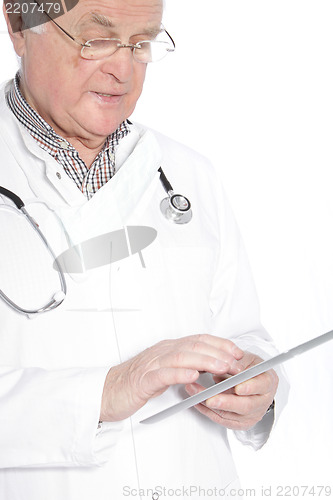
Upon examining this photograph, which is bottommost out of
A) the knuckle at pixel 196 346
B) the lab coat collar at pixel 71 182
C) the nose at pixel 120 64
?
the knuckle at pixel 196 346

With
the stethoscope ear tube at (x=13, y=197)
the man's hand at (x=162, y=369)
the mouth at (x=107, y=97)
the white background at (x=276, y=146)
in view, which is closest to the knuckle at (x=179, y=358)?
the man's hand at (x=162, y=369)

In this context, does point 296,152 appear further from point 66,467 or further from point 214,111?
point 66,467

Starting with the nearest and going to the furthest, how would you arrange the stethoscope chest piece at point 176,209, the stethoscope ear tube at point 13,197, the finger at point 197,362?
the finger at point 197,362
the stethoscope ear tube at point 13,197
the stethoscope chest piece at point 176,209

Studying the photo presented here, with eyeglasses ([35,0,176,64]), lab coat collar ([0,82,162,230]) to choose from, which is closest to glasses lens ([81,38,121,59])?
eyeglasses ([35,0,176,64])

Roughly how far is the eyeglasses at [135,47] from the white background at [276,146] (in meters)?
0.04

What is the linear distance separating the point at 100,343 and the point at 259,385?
0.17 metres

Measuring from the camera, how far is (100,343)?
0.77 metres

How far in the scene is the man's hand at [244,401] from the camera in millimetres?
718

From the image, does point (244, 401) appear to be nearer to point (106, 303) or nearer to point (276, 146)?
point (106, 303)

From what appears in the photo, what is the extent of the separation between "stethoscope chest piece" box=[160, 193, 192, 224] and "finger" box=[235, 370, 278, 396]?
0.22 meters

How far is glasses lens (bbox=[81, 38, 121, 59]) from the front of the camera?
0.81m

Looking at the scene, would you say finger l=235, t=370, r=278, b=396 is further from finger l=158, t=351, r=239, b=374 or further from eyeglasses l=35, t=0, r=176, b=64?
eyeglasses l=35, t=0, r=176, b=64

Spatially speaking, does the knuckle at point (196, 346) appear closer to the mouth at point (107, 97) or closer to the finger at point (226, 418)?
the finger at point (226, 418)

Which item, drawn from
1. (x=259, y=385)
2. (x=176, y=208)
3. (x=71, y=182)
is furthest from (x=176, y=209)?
(x=259, y=385)
